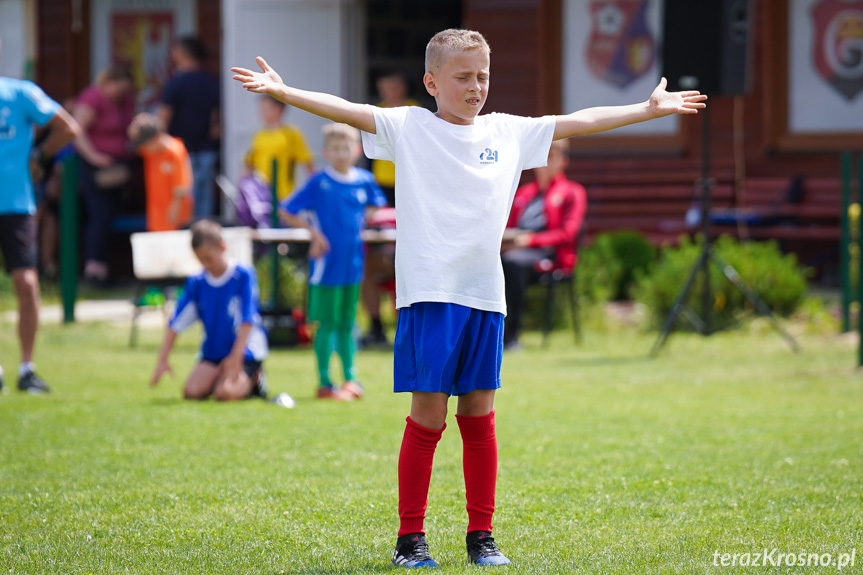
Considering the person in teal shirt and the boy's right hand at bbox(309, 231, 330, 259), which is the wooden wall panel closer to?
the person in teal shirt

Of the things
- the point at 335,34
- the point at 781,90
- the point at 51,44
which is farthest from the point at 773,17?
the point at 51,44

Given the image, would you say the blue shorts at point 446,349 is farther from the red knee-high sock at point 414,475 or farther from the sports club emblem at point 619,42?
the sports club emblem at point 619,42

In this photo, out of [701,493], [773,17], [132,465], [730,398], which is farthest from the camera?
[773,17]

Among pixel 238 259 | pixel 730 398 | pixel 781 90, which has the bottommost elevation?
pixel 730 398

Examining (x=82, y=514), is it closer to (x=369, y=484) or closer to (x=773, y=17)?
(x=369, y=484)

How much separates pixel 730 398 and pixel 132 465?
143 inches

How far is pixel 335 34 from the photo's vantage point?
14.4 metres

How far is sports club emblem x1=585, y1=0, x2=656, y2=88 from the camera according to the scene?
14.2 metres

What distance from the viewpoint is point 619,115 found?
3918 millimetres

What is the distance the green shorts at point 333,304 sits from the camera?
7488mm

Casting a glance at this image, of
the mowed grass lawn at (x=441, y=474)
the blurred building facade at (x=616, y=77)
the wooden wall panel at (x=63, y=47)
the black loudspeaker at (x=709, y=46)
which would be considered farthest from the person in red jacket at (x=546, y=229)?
the wooden wall panel at (x=63, y=47)

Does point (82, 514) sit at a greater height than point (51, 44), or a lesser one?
lesser

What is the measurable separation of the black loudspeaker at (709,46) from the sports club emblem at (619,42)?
4713 mm

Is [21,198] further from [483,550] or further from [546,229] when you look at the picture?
[483,550]
